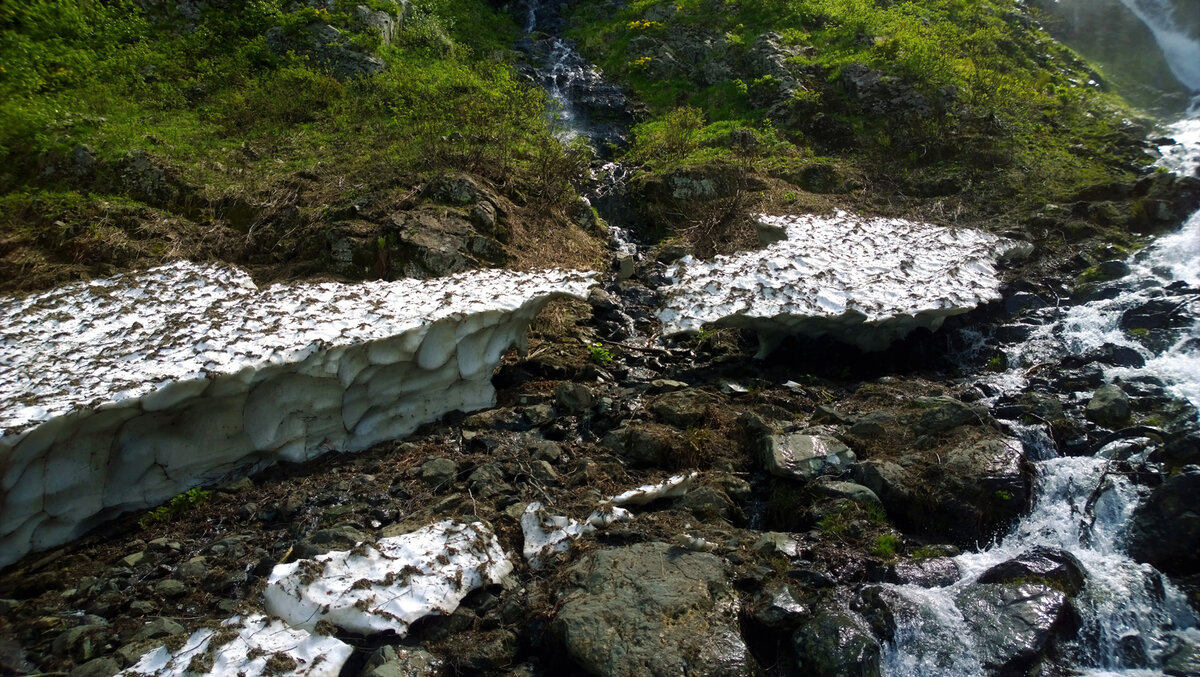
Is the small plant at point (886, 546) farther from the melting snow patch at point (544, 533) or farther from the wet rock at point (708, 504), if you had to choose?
the melting snow patch at point (544, 533)

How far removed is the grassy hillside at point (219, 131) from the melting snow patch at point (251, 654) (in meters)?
5.82

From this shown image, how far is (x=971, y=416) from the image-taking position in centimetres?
739

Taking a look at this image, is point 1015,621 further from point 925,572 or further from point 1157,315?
point 1157,315

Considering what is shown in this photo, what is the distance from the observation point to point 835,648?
4984mm

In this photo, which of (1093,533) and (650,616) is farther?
(1093,533)

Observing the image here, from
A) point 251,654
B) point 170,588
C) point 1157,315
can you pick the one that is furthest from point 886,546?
point 1157,315

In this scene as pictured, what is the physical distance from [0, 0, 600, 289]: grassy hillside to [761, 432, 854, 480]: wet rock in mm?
6323

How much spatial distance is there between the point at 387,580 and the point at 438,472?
68.0 inches

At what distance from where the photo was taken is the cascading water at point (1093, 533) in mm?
5277

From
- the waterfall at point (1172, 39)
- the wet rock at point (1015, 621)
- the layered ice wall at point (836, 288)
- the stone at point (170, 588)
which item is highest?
the waterfall at point (1172, 39)

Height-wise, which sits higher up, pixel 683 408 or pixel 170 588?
pixel 683 408

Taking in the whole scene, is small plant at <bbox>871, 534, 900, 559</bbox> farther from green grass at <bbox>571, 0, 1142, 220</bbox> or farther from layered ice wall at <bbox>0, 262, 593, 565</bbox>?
green grass at <bbox>571, 0, 1142, 220</bbox>

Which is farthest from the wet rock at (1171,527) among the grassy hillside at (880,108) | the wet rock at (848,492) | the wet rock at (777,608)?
the grassy hillside at (880,108)

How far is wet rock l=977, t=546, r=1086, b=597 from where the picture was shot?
18.6ft
